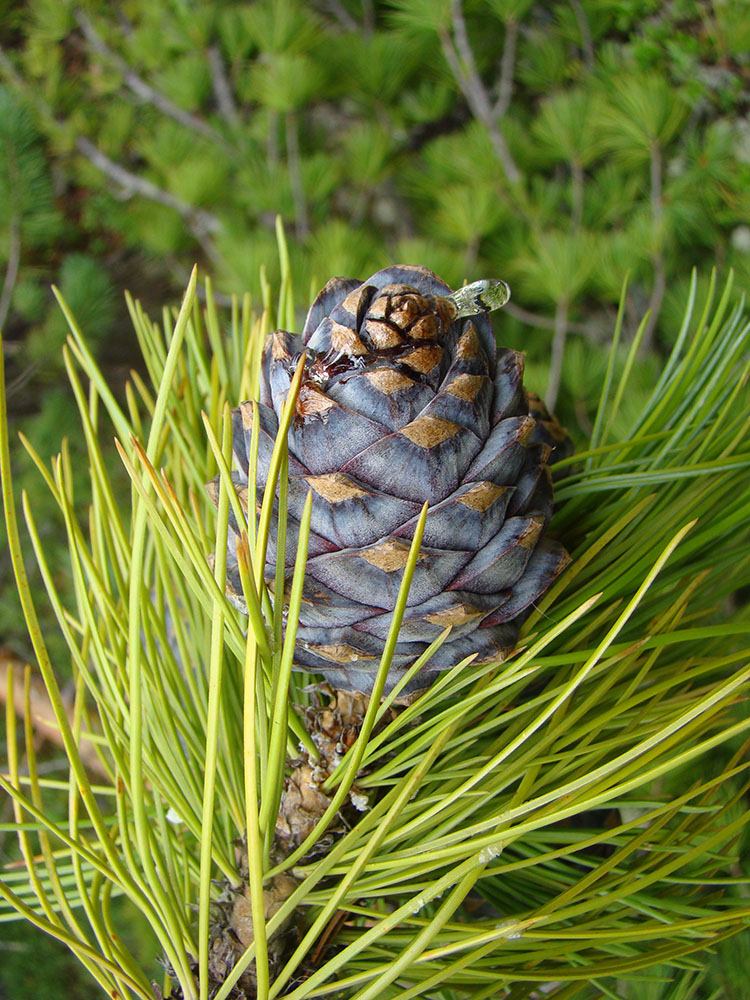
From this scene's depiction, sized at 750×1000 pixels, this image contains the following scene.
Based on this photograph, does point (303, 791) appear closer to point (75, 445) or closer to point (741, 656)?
point (741, 656)

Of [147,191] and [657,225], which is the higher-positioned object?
[147,191]

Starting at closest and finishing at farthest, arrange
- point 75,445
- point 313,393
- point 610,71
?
point 313,393 → point 610,71 → point 75,445

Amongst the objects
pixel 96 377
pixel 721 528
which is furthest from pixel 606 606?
pixel 96 377

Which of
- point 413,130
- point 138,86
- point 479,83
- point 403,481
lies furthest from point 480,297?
point 138,86

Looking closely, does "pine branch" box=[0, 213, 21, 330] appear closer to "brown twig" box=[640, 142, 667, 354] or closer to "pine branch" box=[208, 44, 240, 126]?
"pine branch" box=[208, 44, 240, 126]

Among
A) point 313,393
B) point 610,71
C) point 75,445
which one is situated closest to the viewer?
point 313,393

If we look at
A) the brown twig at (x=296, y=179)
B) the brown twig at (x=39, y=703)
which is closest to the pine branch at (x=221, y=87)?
the brown twig at (x=296, y=179)

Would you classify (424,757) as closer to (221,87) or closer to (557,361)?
(557,361)
